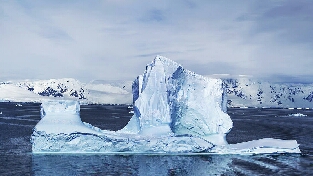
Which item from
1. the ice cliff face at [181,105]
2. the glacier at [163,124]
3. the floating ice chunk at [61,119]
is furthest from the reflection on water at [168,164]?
the ice cliff face at [181,105]

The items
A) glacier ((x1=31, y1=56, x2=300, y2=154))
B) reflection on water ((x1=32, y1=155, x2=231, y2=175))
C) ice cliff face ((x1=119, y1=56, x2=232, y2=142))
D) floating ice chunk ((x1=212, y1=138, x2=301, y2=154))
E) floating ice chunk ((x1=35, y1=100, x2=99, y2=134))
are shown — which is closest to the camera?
reflection on water ((x1=32, y1=155, x2=231, y2=175))

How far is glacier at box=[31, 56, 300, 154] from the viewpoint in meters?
24.4

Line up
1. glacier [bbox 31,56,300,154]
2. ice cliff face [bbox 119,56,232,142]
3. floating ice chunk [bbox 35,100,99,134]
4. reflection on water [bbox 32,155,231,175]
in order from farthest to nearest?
ice cliff face [bbox 119,56,232,142], glacier [bbox 31,56,300,154], floating ice chunk [bbox 35,100,99,134], reflection on water [bbox 32,155,231,175]

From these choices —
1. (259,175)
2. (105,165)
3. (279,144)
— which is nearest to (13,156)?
(105,165)

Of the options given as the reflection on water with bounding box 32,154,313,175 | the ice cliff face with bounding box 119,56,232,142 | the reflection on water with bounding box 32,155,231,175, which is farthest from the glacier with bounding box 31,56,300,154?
the reflection on water with bounding box 32,155,231,175

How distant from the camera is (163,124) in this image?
2858 cm

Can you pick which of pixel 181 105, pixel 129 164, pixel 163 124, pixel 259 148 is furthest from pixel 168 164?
pixel 259 148

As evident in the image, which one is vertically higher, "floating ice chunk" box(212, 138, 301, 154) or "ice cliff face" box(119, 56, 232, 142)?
"ice cliff face" box(119, 56, 232, 142)

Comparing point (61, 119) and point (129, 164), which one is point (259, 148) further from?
point (61, 119)

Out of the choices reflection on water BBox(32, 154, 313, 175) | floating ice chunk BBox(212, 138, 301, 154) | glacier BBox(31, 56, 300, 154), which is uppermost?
glacier BBox(31, 56, 300, 154)

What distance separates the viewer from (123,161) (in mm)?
23375

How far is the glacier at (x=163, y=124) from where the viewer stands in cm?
2444

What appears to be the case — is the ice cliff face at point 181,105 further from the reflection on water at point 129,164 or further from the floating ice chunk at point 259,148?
the reflection on water at point 129,164

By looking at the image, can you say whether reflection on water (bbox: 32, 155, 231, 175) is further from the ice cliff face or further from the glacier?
the ice cliff face
